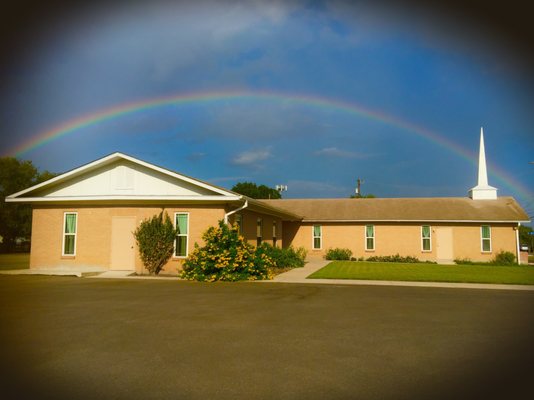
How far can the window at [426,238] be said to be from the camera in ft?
92.1

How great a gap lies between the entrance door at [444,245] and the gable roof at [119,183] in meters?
16.7

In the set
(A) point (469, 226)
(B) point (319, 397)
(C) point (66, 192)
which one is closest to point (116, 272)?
(C) point (66, 192)

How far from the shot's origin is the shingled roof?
2755 centimetres

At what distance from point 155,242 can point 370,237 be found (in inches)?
655

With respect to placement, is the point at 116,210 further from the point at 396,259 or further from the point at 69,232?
the point at 396,259

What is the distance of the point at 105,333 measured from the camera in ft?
23.1

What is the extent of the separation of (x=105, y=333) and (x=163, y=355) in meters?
1.81

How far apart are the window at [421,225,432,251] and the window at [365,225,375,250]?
3187 millimetres

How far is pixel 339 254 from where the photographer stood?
28625 mm

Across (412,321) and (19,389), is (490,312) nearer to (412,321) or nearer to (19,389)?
(412,321)

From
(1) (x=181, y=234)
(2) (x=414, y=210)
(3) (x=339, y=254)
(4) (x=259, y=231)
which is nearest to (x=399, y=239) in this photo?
(2) (x=414, y=210)

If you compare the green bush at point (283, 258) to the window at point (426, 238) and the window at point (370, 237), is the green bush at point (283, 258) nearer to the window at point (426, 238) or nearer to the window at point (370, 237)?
the window at point (370, 237)

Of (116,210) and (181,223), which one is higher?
(116,210)

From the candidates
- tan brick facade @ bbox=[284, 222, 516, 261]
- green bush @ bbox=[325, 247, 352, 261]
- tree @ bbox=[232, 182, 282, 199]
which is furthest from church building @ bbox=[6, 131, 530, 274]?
tree @ bbox=[232, 182, 282, 199]
